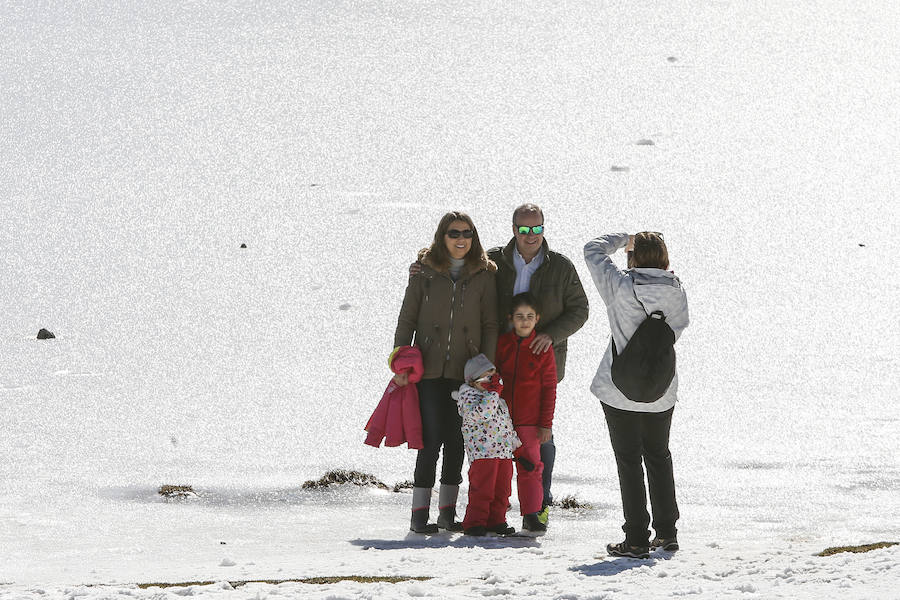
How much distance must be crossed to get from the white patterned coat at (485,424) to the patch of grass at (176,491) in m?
2.17

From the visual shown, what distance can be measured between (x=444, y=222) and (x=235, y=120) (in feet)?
35.3

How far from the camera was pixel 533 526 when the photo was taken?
5.88 metres

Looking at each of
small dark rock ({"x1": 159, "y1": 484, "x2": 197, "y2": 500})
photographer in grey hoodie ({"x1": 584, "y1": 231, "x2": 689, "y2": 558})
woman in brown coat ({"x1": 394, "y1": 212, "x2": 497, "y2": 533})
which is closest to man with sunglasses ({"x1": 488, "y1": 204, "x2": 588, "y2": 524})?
woman in brown coat ({"x1": 394, "y1": 212, "x2": 497, "y2": 533})

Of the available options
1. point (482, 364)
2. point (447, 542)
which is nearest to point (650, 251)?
point (482, 364)

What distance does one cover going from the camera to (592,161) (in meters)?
15.0

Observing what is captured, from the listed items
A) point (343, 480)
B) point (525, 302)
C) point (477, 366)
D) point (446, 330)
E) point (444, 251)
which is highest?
point (444, 251)

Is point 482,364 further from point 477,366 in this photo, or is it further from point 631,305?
point 631,305

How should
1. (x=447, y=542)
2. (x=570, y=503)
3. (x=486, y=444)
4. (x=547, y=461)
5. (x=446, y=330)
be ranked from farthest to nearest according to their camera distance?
(x=570, y=503), (x=547, y=461), (x=446, y=330), (x=486, y=444), (x=447, y=542)

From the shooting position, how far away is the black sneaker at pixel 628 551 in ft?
16.5

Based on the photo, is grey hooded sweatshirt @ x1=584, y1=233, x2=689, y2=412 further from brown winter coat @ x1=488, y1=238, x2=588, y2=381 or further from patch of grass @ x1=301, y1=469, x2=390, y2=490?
patch of grass @ x1=301, y1=469, x2=390, y2=490

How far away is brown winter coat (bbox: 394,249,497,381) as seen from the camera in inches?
230

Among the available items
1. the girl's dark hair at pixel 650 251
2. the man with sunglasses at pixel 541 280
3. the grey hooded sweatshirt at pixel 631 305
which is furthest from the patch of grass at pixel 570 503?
the girl's dark hair at pixel 650 251

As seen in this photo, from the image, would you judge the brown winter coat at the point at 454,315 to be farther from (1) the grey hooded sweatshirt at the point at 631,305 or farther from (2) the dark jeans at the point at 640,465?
(2) the dark jeans at the point at 640,465

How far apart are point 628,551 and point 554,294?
4.94 ft
